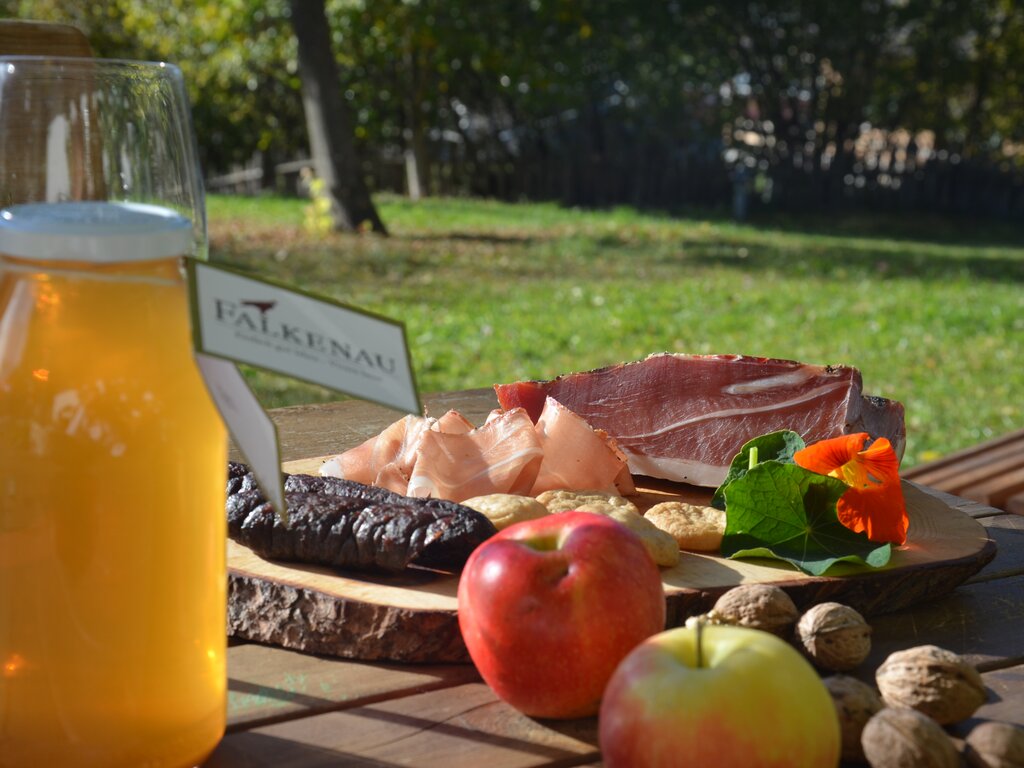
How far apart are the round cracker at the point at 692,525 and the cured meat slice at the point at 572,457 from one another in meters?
0.19

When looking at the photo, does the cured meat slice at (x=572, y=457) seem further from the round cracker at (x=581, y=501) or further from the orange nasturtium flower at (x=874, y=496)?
the orange nasturtium flower at (x=874, y=496)

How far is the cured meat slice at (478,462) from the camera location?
1897 mm

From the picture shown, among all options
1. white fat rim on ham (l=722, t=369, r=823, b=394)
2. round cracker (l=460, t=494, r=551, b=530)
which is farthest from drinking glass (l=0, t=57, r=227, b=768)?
white fat rim on ham (l=722, t=369, r=823, b=394)

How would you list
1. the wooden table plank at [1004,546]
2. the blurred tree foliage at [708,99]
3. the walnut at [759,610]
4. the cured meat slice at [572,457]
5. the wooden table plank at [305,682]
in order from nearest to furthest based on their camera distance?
the wooden table plank at [305,682] → the walnut at [759,610] → the wooden table plank at [1004,546] → the cured meat slice at [572,457] → the blurred tree foliage at [708,99]

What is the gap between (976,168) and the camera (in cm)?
1642

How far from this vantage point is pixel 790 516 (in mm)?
1716

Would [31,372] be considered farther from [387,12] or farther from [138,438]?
[387,12]

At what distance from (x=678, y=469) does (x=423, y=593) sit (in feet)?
2.36

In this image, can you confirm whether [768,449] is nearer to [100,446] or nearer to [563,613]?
[563,613]

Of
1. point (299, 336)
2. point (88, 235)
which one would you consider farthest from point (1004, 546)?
point (88, 235)

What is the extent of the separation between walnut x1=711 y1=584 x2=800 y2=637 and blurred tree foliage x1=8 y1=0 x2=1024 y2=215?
1479cm

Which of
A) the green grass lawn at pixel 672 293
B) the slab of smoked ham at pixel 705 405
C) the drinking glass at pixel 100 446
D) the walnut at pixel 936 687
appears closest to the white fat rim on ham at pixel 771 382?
the slab of smoked ham at pixel 705 405

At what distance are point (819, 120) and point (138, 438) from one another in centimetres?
1641

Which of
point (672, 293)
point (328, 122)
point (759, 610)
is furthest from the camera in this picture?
point (328, 122)
